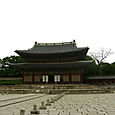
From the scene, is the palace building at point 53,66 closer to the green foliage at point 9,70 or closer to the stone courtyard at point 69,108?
the green foliage at point 9,70

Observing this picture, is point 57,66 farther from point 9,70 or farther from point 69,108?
point 69,108

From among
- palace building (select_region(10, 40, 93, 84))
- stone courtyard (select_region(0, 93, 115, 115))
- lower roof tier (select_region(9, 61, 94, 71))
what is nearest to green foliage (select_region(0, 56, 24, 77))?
palace building (select_region(10, 40, 93, 84))

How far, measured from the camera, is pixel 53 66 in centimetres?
3531

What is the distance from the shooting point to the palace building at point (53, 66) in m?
35.3

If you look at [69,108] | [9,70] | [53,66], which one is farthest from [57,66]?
[69,108]

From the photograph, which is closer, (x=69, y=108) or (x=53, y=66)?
(x=69, y=108)

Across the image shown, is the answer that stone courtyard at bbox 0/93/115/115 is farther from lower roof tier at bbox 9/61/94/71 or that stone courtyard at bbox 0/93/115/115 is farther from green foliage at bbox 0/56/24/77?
green foliage at bbox 0/56/24/77

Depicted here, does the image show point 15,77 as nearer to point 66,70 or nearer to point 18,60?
point 18,60

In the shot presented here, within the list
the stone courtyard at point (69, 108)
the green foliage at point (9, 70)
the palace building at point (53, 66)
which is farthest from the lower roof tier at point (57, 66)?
the stone courtyard at point (69, 108)

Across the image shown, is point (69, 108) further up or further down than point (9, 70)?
further down

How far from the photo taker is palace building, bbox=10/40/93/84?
35344 mm

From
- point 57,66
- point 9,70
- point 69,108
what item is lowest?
point 69,108

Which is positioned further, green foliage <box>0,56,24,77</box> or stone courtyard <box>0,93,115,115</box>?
green foliage <box>0,56,24,77</box>

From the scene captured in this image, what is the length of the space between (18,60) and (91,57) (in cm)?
2451
